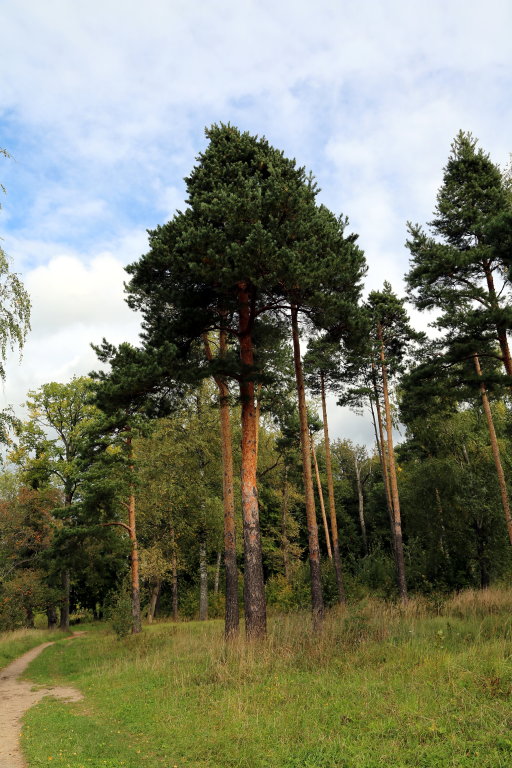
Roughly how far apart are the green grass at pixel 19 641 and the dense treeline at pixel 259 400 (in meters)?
2.18

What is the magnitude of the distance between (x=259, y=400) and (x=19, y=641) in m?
17.7

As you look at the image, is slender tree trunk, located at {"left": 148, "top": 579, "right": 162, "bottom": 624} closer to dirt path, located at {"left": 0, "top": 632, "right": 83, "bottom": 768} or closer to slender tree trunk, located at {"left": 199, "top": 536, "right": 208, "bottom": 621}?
slender tree trunk, located at {"left": 199, "top": 536, "right": 208, "bottom": 621}

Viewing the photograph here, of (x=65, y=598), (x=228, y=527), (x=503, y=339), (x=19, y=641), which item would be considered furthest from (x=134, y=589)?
(x=503, y=339)

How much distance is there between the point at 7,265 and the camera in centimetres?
1059

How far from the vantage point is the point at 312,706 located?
22.0 feet

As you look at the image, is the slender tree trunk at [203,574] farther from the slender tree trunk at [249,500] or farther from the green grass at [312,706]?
the slender tree trunk at [249,500]

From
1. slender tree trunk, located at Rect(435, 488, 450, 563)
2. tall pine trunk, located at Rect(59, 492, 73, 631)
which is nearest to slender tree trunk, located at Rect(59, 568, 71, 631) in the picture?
tall pine trunk, located at Rect(59, 492, 73, 631)

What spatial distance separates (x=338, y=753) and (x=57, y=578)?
2936 centimetres

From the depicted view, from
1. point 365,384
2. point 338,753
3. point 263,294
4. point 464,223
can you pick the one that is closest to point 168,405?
point 263,294

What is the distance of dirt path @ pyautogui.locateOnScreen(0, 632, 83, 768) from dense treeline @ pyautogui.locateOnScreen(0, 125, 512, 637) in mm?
4291

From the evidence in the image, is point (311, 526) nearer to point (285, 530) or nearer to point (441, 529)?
point (441, 529)

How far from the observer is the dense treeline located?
11.9 meters

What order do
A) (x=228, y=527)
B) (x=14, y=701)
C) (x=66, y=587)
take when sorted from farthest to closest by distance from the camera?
(x=66, y=587) < (x=228, y=527) < (x=14, y=701)

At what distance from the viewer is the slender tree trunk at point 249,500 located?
462 inches
